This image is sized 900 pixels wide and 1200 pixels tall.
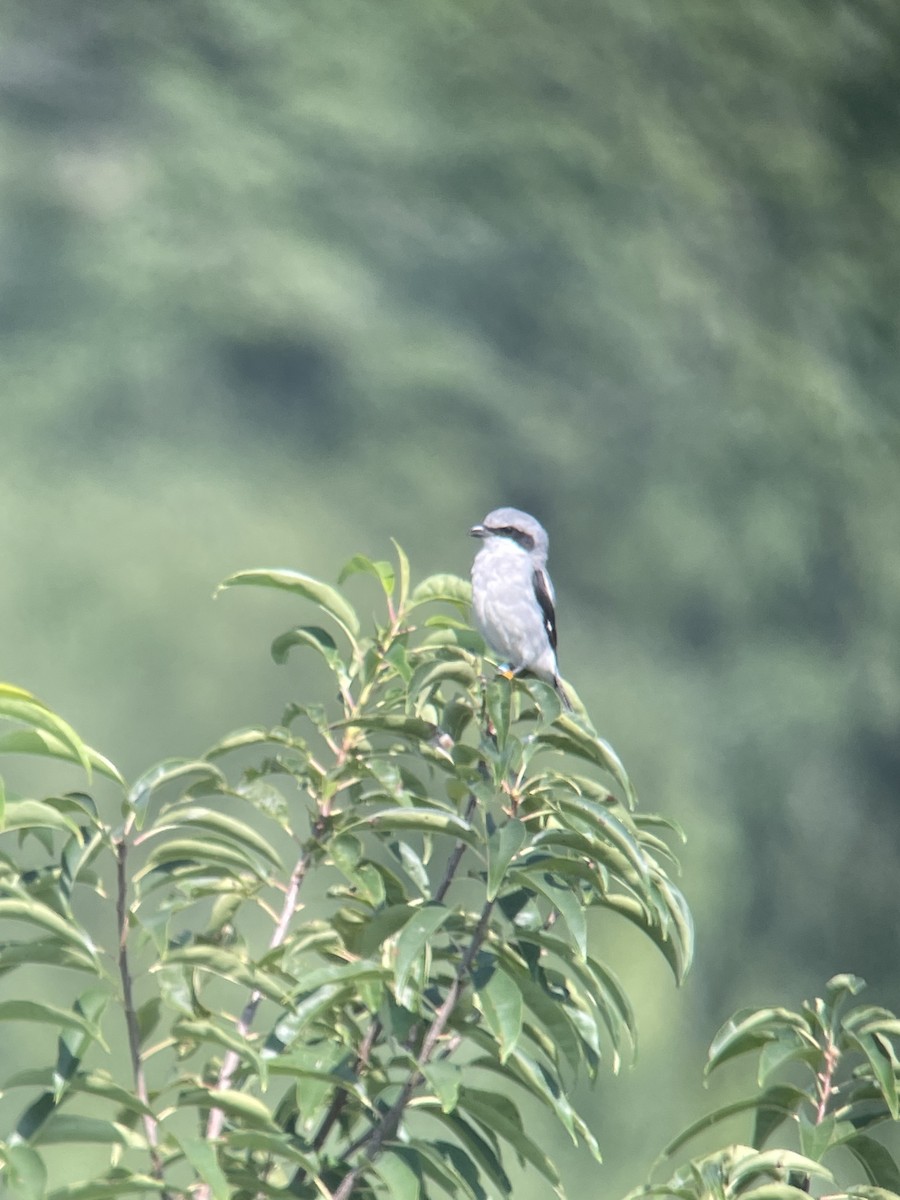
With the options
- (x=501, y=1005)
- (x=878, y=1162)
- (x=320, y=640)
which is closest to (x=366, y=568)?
(x=320, y=640)

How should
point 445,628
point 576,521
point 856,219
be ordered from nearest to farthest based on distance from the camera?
point 445,628
point 576,521
point 856,219

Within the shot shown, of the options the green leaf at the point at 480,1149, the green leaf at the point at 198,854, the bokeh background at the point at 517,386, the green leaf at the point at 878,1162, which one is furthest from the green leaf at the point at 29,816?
the bokeh background at the point at 517,386

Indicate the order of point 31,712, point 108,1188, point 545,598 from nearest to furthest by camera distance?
1. point 31,712
2. point 108,1188
3. point 545,598

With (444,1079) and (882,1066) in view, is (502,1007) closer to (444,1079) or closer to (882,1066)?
(444,1079)

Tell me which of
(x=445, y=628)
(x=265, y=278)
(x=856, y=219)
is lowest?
(x=445, y=628)

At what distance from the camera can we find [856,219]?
4.94 meters

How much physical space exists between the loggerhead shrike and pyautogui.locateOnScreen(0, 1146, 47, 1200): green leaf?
5.63ft

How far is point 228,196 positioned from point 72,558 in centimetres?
109

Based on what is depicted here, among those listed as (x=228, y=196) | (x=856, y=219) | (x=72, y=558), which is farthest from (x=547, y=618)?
(x=856, y=219)

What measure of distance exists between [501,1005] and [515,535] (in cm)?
184

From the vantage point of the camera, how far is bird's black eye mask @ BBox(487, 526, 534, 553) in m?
3.29

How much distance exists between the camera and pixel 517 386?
4098 millimetres

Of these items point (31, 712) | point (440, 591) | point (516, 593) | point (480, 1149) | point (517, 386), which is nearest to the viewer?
point (31, 712)

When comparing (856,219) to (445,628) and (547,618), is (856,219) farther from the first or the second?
(445,628)
